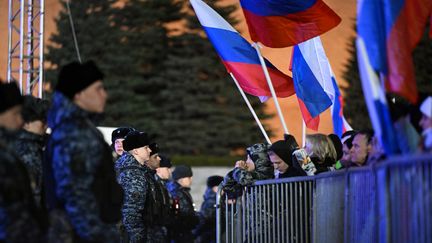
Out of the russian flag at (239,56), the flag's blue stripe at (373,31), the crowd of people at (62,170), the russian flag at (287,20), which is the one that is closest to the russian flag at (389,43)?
the flag's blue stripe at (373,31)

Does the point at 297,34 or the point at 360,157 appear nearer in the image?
the point at 360,157

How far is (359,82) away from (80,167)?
3742cm

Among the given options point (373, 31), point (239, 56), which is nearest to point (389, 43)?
point (373, 31)

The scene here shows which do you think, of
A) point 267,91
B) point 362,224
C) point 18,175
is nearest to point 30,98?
point 18,175

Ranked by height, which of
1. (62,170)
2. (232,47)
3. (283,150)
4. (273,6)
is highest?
(273,6)

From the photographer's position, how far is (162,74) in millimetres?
44938

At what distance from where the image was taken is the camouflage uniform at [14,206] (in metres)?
6.73

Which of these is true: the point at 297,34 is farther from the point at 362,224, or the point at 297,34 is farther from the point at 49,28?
the point at 49,28

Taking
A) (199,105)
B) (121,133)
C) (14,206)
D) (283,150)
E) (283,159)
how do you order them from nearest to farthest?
(14,206), (283,150), (283,159), (121,133), (199,105)

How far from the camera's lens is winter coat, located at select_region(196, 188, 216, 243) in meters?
17.8

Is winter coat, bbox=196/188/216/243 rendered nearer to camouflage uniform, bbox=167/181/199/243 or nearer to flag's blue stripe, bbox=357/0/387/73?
camouflage uniform, bbox=167/181/199/243

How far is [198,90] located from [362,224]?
3598 cm

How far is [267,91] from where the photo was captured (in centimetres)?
1443

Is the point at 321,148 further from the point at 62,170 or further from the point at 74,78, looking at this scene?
the point at 62,170
